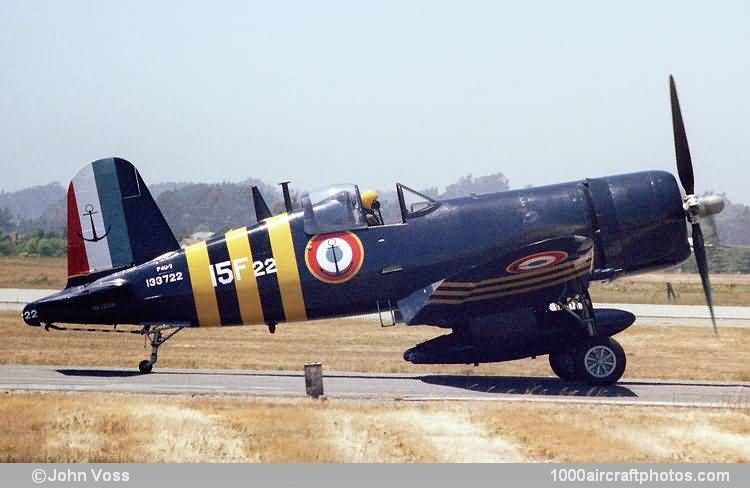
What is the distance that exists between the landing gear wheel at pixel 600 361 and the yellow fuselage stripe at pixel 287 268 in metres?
5.05

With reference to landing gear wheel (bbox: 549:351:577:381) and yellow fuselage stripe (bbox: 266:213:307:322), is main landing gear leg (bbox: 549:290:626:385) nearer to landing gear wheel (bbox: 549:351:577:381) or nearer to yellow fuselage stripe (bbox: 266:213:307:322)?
landing gear wheel (bbox: 549:351:577:381)

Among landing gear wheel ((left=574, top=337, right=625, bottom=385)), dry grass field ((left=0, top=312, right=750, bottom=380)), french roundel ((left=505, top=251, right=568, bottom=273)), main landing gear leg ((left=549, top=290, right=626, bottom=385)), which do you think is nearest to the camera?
french roundel ((left=505, top=251, right=568, bottom=273))

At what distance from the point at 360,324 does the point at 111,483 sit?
2091 cm

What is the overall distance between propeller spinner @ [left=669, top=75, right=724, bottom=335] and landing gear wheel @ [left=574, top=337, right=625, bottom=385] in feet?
5.82

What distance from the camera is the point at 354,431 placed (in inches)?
541

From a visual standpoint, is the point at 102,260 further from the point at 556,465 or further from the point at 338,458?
the point at 556,465

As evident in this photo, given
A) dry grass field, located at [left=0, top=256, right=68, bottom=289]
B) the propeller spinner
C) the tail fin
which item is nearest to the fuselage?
the propeller spinner

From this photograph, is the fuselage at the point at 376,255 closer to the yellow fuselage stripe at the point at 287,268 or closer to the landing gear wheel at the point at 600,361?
the yellow fuselage stripe at the point at 287,268

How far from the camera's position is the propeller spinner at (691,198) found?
17844 millimetres

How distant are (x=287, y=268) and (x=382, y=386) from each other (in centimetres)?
275

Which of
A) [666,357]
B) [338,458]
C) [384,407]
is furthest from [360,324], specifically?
[338,458]

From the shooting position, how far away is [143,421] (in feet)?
46.4

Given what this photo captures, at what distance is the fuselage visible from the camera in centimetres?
1789

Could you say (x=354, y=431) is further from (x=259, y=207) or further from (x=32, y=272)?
(x=32, y=272)
